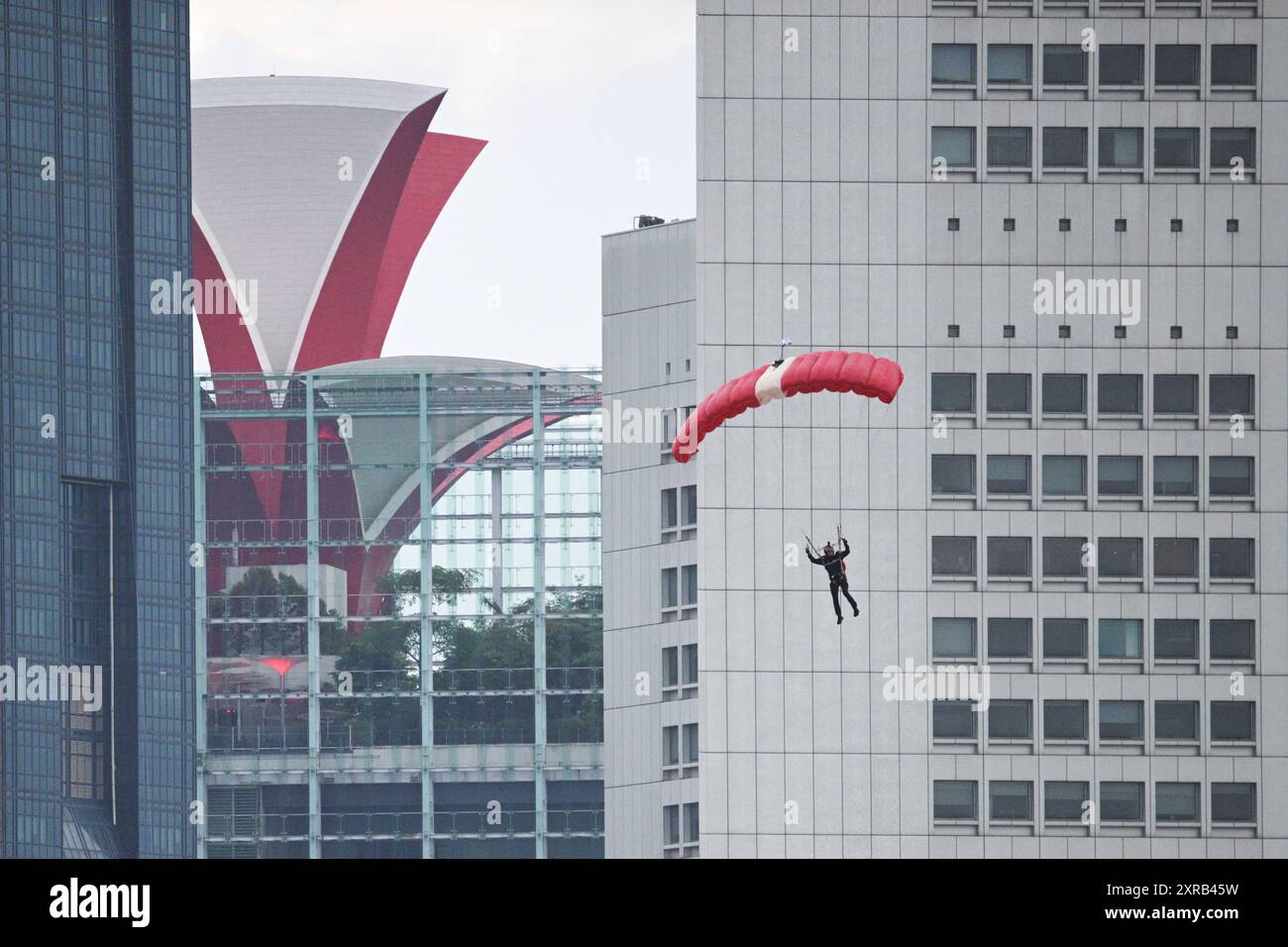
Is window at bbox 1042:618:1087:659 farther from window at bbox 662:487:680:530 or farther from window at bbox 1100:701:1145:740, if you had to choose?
window at bbox 662:487:680:530

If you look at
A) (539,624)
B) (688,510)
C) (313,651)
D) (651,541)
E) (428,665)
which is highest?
(688,510)

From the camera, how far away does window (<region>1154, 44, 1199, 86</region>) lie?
182ft

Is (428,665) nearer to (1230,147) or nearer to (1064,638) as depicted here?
(1064,638)

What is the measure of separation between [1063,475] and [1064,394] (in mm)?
2353

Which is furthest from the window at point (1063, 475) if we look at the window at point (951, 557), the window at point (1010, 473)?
the window at point (951, 557)

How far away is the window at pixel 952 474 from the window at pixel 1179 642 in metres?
6.82

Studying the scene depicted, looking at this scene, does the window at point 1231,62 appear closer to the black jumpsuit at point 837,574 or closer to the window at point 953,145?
the window at point 953,145

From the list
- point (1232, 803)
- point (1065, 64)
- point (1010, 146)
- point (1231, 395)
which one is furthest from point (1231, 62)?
point (1232, 803)

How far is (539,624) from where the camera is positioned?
425 ft

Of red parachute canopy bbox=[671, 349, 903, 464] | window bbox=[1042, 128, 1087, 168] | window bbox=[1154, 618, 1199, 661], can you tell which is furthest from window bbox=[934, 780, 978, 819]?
window bbox=[1042, 128, 1087, 168]

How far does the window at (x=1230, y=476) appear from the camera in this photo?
55594mm

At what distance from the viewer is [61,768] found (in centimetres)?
14612
